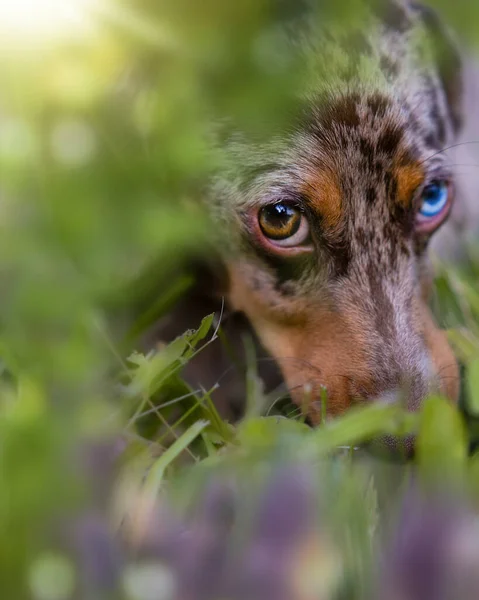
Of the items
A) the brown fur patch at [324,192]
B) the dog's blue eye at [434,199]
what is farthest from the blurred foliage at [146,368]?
the dog's blue eye at [434,199]

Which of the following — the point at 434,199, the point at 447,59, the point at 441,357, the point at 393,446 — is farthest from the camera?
the point at 447,59

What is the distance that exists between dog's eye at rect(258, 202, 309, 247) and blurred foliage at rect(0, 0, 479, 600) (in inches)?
7.3

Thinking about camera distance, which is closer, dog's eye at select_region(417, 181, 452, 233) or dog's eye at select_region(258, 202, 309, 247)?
dog's eye at select_region(258, 202, 309, 247)

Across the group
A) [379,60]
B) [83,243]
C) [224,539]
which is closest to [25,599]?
[224,539]

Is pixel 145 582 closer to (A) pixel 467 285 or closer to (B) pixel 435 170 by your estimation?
(B) pixel 435 170

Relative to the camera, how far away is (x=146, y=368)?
1.80 meters

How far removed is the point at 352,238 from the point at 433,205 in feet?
1.08

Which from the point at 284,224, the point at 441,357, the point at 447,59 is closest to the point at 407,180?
the point at 284,224

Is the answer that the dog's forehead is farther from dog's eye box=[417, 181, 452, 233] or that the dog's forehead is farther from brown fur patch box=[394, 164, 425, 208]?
dog's eye box=[417, 181, 452, 233]

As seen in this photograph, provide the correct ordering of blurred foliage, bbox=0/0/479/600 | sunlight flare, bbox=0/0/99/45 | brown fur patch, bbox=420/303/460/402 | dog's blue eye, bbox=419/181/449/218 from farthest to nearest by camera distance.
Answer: dog's blue eye, bbox=419/181/449/218
brown fur patch, bbox=420/303/460/402
sunlight flare, bbox=0/0/99/45
blurred foliage, bbox=0/0/479/600

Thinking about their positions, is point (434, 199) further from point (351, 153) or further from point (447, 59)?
point (447, 59)

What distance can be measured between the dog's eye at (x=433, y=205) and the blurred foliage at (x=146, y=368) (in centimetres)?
27

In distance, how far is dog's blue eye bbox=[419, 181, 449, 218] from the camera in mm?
2143

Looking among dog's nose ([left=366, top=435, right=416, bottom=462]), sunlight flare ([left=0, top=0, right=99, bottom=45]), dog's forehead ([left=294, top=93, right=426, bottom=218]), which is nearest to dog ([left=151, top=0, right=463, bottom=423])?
dog's forehead ([left=294, top=93, right=426, bottom=218])
